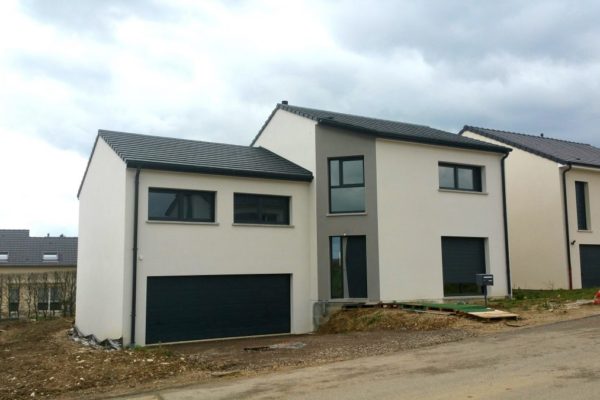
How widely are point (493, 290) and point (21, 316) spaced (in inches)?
775

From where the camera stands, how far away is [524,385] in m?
7.83

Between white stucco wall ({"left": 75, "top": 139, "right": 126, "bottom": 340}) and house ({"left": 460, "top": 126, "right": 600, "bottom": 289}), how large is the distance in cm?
1652

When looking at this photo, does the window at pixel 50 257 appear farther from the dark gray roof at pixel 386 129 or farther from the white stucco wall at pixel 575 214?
the white stucco wall at pixel 575 214

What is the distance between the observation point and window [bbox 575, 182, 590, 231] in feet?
79.9

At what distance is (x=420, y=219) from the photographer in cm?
1858

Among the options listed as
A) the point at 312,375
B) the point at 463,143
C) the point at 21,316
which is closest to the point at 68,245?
the point at 21,316

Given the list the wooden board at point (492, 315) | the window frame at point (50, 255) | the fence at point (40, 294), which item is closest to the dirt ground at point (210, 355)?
the wooden board at point (492, 315)

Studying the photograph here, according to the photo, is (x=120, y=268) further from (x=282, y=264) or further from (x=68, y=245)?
(x=68, y=245)

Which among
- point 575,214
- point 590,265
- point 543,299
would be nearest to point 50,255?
point 575,214

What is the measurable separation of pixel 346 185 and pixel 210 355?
7.76 m

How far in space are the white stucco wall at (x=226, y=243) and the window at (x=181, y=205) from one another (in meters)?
0.24

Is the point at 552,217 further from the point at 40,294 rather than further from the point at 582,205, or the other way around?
the point at 40,294

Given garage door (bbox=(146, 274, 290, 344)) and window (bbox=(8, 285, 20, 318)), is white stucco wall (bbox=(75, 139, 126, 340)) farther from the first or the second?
window (bbox=(8, 285, 20, 318))

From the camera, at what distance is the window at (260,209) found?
18.2 m
